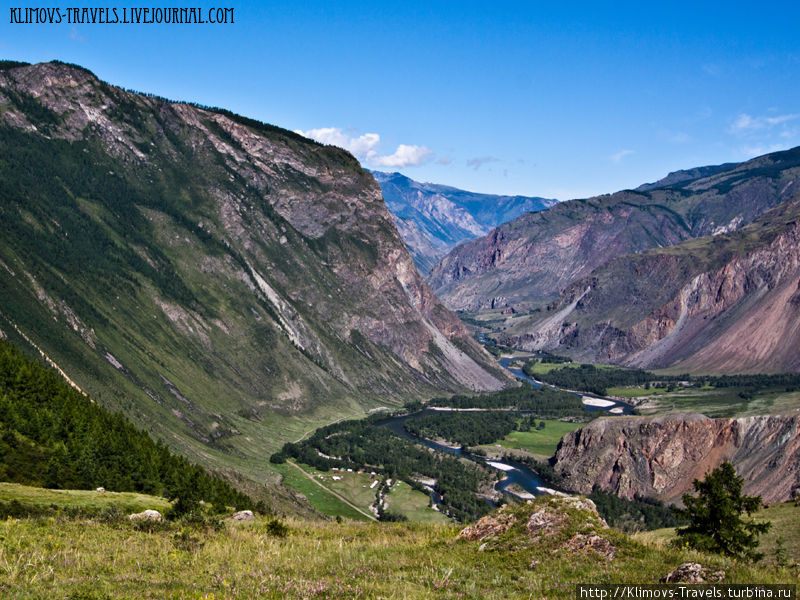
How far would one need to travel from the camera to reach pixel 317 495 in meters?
126

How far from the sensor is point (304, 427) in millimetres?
179875

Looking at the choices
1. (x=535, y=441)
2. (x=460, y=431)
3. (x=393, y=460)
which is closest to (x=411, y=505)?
(x=393, y=460)

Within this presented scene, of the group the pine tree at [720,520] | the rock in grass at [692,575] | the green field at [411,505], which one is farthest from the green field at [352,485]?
the rock in grass at [692,575]

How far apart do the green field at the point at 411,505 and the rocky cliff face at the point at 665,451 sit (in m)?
38.0

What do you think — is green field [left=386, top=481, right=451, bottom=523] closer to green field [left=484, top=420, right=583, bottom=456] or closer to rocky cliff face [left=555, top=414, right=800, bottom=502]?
rocky cliff face [left=555, top=414, right=800, bottom=502]

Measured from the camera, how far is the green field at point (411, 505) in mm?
116688

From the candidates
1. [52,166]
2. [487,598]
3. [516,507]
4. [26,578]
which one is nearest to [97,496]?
[26,578]

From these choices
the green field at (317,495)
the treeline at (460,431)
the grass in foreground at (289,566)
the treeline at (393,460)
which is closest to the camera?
the grass in foreground at (289,566)

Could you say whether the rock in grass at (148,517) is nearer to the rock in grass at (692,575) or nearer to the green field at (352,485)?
the rock in grass at (692,575)

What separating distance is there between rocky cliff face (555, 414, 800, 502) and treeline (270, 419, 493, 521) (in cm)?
2393

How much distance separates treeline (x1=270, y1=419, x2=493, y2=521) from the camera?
431 ft

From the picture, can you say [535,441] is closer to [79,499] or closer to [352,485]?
[352,485]

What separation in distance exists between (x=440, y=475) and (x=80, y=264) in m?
106

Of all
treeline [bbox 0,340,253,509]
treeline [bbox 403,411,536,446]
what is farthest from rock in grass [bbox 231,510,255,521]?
treeline [bbox 403,411,536,446]
